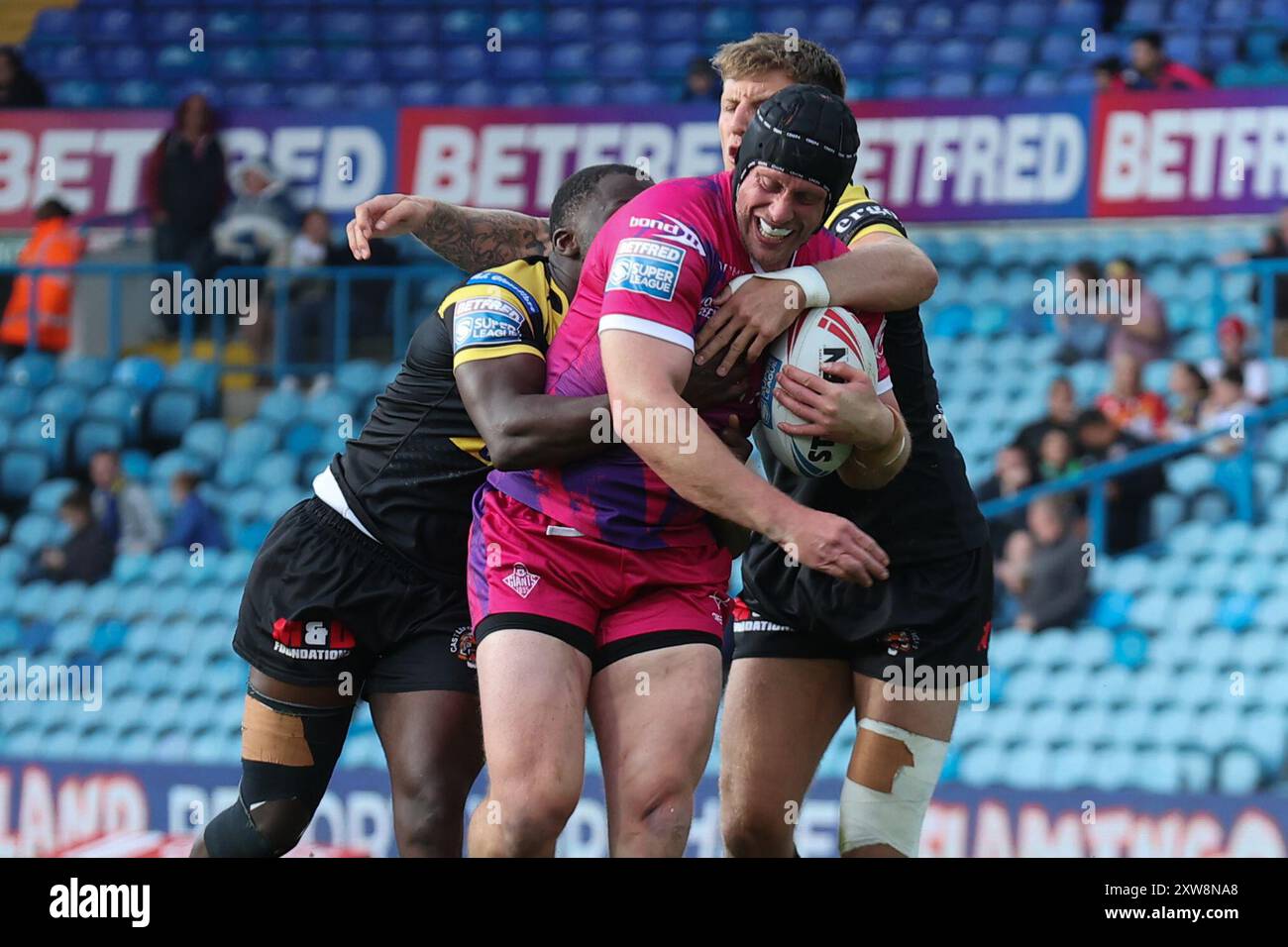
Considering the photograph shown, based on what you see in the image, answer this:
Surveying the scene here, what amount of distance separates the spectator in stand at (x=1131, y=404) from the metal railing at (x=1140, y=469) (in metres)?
0.15

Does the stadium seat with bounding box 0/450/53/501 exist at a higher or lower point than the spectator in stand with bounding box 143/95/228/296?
lower

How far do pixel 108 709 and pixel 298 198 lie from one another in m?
3.94

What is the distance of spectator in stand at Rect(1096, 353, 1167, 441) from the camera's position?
34.3ft

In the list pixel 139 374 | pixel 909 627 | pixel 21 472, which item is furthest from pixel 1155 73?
pixel 909 627

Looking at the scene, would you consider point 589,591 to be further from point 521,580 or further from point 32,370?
point 32,370

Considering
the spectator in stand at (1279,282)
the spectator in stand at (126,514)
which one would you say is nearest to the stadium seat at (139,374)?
the spectator in stand at (126,514)

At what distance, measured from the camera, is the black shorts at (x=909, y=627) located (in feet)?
14.7

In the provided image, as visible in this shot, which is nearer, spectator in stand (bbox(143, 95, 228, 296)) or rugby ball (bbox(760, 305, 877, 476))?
rugby ball (bbox(760, 305, 877, 476))

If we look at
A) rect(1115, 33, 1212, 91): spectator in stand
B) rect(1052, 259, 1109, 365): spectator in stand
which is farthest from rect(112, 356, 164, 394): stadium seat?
rect(1115, 33, 1212, 91): spectator in stand

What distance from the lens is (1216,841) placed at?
8.50 meters

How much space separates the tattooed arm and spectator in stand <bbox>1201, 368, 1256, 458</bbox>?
635 centimetres

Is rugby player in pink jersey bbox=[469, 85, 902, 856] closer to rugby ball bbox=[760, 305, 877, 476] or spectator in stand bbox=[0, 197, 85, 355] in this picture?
rugby ball bbox=[760, 305, 877, 476]

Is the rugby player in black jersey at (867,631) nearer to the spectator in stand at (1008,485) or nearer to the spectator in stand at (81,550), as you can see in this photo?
the spectator in stand at (1008,485)

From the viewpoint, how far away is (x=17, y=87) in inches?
526
